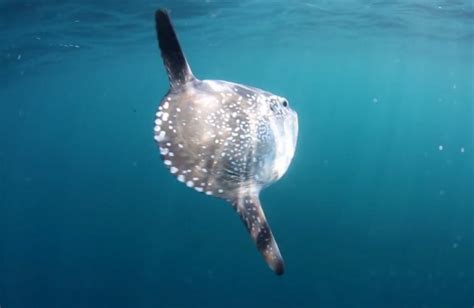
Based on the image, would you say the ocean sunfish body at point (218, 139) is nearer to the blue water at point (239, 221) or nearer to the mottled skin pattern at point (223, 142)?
the mottled skin pattern at point (223, 142)

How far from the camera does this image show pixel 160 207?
28.5 meters

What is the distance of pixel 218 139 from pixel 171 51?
0.88m

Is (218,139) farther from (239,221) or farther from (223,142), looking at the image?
(239,221)

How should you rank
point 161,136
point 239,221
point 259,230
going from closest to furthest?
point 259,230, point 161,136, point 239,221

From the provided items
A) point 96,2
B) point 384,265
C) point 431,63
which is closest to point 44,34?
point 96,2

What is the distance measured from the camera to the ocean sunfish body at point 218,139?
410 cm

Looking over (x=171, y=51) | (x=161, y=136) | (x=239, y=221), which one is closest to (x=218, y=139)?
(x=161, y=136)

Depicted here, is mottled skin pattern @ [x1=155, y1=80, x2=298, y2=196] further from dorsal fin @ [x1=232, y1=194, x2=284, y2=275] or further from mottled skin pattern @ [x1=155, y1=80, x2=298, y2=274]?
dorsal fin @ [x1=232, y1=194, x2=284, y2=275]

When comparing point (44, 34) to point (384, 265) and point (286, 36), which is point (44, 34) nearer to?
point (286, 36)

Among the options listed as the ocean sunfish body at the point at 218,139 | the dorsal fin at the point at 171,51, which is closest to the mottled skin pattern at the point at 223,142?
the ocean sunfish body at the point at 218,139

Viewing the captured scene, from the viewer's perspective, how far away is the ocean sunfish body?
13.4 feet

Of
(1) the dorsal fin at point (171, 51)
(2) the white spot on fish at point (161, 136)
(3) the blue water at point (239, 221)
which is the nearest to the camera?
(1) the dorsal fin at point (171, 51)

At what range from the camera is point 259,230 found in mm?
3879

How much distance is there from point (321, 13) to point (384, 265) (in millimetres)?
12755
